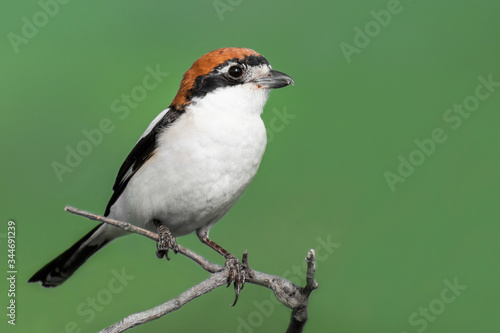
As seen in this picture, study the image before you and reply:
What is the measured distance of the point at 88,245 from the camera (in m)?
3.67

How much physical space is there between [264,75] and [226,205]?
0.70m

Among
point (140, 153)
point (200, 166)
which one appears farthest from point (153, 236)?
point (140, 153)

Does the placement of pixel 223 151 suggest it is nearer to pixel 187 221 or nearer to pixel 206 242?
pixel 187 221

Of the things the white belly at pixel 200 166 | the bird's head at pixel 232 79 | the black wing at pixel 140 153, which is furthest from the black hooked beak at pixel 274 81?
the black wing at pixel 140 153

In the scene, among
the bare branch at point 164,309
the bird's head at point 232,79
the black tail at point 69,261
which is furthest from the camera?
the black tail at point 69,261

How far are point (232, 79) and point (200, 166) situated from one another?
1.64ft

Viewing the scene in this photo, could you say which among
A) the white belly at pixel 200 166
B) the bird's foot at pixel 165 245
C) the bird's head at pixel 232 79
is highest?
the bird's head at pixel 232 79

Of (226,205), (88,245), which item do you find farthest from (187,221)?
(88,245)

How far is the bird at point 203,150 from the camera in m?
3.05

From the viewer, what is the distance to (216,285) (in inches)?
Result: 108

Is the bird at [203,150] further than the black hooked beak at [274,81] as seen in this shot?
No

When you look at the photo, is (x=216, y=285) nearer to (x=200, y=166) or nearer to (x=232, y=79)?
(x=200, y=166)

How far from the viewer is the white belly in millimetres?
3033

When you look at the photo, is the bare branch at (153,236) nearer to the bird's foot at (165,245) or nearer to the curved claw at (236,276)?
the curved claw at (236,276)
